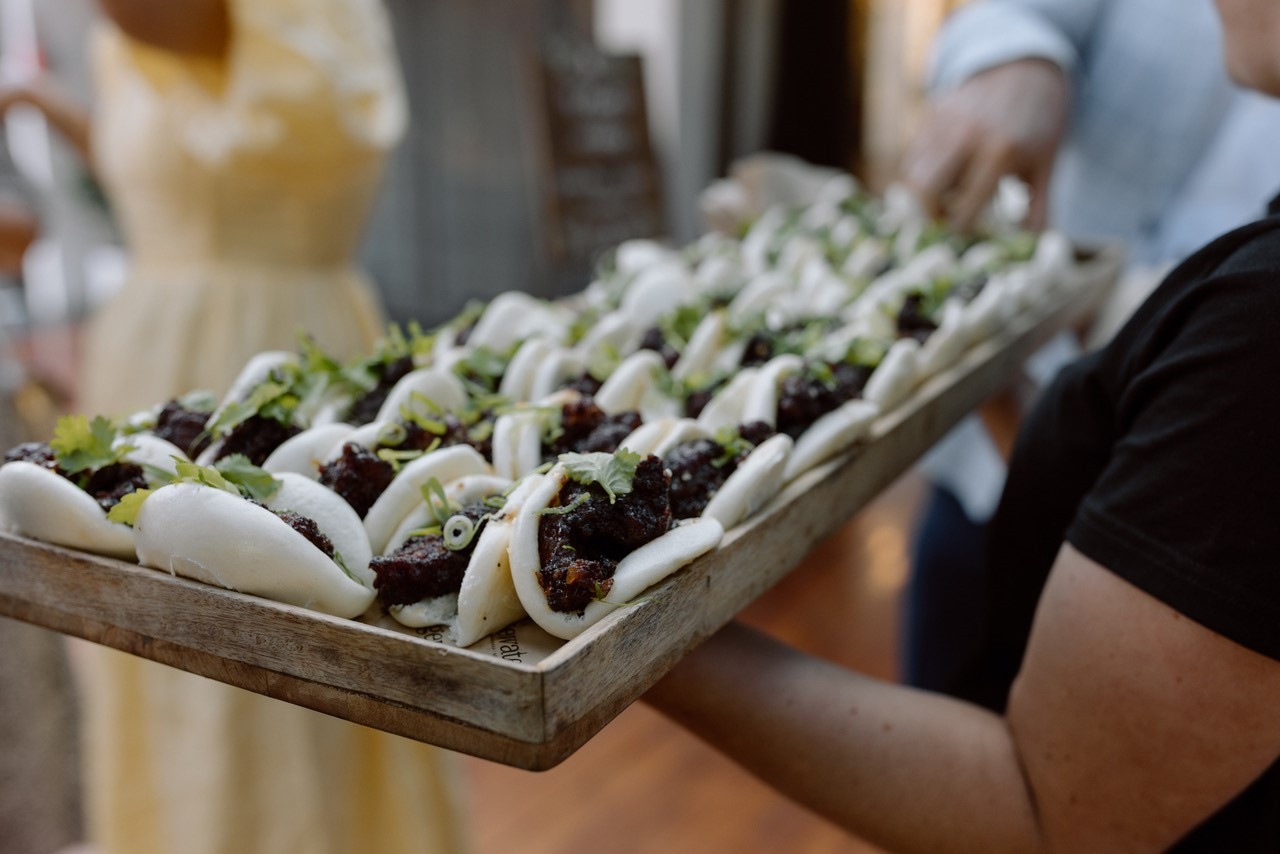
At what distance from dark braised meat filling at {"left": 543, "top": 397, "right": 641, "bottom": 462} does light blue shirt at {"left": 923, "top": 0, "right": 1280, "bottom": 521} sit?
1.00m

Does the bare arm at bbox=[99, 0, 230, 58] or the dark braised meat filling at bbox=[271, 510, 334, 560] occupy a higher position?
the bare arm at bbox=[99, 0, 230, 58]

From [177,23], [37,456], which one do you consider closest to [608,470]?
[37,456]

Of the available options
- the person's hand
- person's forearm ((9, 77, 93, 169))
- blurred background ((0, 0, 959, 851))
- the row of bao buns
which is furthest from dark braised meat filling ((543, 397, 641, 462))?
person's forearm ((9, 77, 93, 169))

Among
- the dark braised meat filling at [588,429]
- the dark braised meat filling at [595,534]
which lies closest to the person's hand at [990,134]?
the dark braised meat filling at [588,429]

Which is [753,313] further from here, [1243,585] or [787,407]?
[1243,585]

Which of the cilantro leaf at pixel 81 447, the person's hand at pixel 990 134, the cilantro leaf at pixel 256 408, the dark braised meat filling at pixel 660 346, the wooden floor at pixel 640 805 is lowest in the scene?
the wooden floor at pixel 640 805

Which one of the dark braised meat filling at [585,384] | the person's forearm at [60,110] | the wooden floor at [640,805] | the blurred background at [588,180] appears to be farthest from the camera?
the blurred background at [588,180]

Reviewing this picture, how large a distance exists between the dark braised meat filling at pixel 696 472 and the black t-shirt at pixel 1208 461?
0.26m

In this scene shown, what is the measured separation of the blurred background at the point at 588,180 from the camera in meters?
2.10

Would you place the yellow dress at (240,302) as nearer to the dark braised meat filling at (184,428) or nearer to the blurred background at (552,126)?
the dark braised meat filling at (184,428)

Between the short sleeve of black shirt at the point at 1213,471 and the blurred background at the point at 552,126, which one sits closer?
the short sleeve of black shirt at the point at 1213,471

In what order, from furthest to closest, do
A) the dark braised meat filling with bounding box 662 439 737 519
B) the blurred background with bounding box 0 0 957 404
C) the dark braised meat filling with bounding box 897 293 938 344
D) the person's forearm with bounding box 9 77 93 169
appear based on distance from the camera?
the blurred background with bounding box 0 0 957 404, the person's forearm with bounding box 9 77 93 169, the dark braised meat filling with bounding box 897 293 938 344, the dark braised meat filling with bounding box 662 439 737 519

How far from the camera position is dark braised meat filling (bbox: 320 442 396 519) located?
27.3 inches

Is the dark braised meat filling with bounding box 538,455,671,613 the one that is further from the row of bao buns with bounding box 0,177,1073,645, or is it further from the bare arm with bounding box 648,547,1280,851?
the bare arm with bounding box 648,547,1280,851
